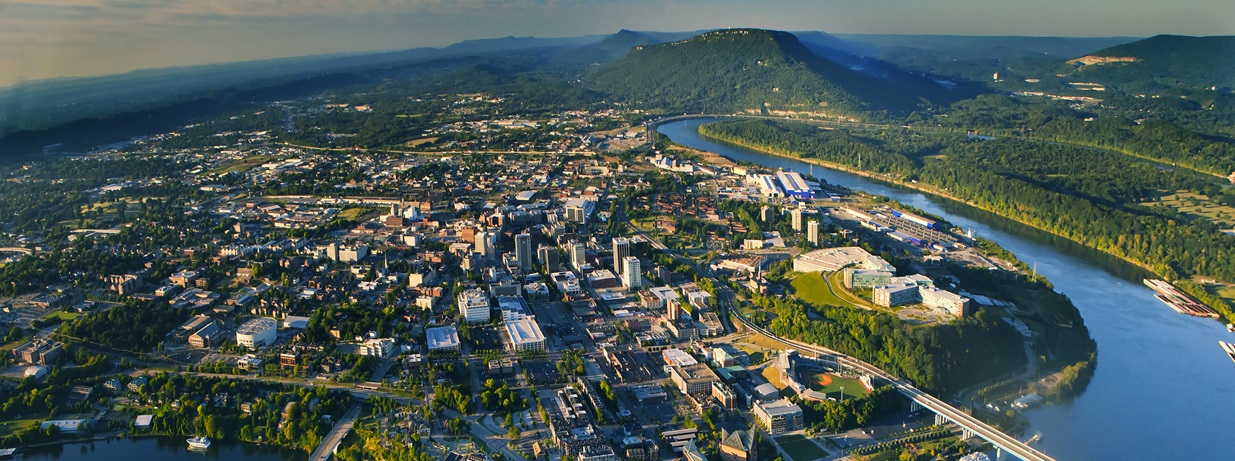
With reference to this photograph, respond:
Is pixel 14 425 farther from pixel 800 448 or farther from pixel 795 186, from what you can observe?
pixel 795 186

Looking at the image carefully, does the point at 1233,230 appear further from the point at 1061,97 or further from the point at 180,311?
the point at 1061,97

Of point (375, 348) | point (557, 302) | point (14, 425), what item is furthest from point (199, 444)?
point (557, 302)

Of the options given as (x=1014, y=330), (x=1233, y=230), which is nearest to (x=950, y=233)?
(x=1233, y=230)

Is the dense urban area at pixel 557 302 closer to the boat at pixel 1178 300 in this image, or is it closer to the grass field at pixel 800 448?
the grass field at pixel 800 448

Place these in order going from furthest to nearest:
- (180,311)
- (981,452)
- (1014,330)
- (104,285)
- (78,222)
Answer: (78,222), (104,285), (180,311), (1014,330), (981,452)

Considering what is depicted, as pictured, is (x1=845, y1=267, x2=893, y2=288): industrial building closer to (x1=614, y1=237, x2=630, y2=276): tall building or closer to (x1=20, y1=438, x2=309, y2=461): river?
(x1=614, y1=237, x2=630, y2=276): tall building

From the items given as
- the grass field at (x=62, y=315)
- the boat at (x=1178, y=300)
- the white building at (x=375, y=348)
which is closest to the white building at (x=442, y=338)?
the white building at (x=375, y=348)

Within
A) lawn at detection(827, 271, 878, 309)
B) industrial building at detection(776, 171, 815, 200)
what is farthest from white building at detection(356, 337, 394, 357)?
industrial building at detection(776, 171, 815, 200)
